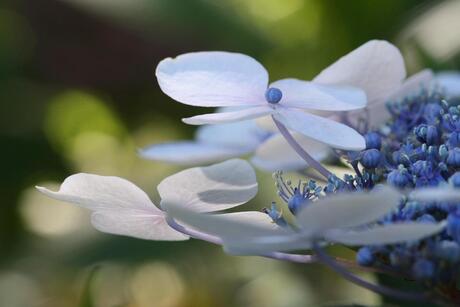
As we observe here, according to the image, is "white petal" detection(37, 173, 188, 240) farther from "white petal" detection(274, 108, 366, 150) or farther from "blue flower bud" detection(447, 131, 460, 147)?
"blue flower bud" detection(447, 131, 460, 147)

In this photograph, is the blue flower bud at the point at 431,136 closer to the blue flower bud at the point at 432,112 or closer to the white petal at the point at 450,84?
the blue flower bud at the point at 432,112

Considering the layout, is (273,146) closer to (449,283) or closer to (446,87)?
(446,87)

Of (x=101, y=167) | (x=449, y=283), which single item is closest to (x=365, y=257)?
(x=449, y=283)

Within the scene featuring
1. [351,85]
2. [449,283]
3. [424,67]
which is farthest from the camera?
[424,67]

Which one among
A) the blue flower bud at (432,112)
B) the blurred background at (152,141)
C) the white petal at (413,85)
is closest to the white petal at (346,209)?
the blue flower bud at (432,112)

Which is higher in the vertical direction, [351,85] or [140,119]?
[351,85]

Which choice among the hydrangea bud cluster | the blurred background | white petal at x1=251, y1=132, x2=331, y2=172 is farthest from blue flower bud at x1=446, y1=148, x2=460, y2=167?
the blurred background
